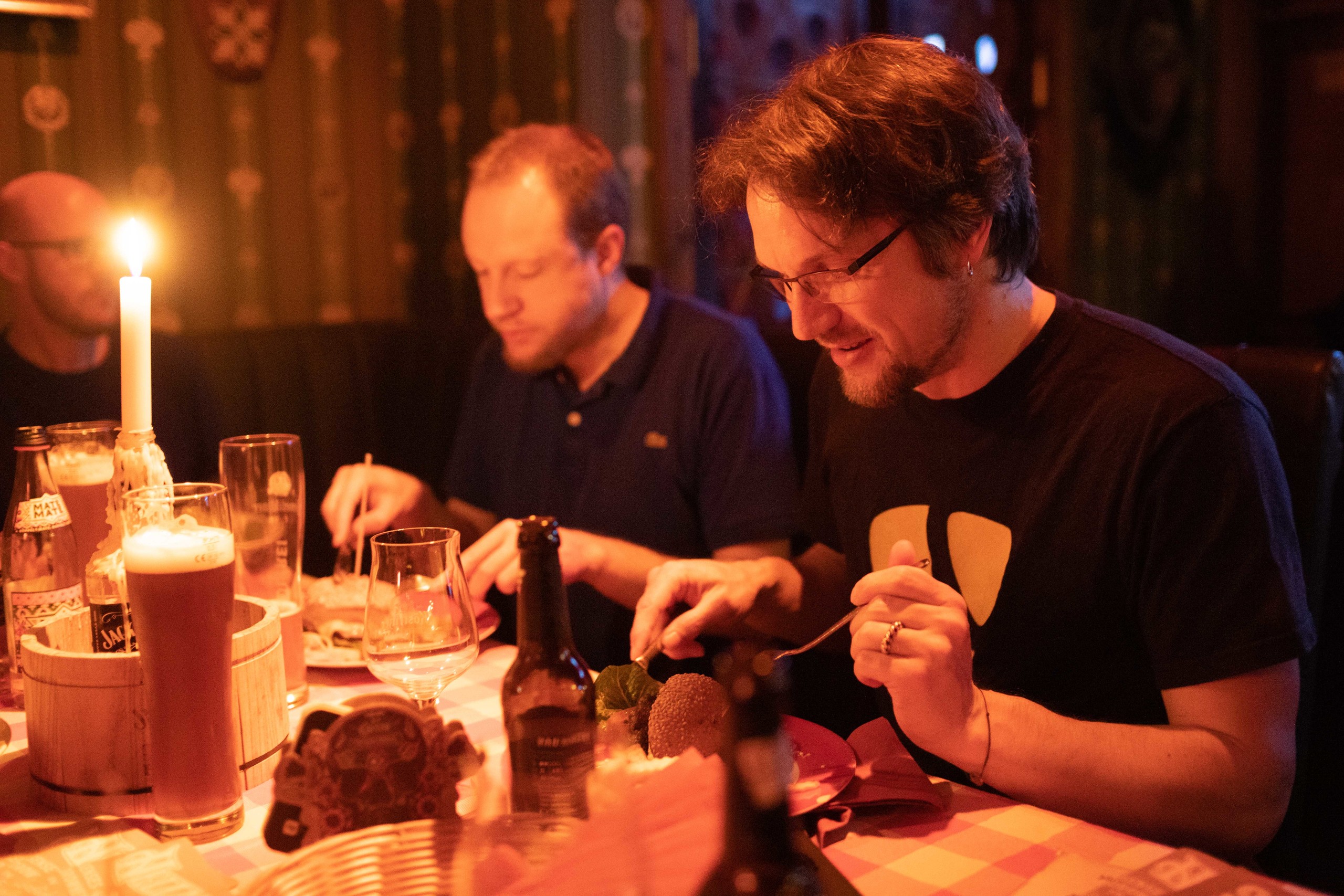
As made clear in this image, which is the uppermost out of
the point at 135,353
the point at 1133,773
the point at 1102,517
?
the point at 135,353

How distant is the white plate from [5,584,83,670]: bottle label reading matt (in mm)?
257

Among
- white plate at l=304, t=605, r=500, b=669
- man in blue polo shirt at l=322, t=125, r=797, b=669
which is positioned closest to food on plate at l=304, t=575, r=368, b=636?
white plate at l=304, t=605, r=500, b=669

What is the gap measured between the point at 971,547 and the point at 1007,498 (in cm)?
8

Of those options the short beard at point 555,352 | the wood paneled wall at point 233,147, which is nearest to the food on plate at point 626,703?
the short beard at point 555,352

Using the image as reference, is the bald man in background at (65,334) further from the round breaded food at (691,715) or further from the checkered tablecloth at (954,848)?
the round breaded food at (691,715)

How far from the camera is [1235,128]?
4156mm

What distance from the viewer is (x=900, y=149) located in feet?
4.12

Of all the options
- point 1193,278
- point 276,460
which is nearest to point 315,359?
point 276,460

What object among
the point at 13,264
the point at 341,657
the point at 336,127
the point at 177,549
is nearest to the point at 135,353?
the point at 177,549

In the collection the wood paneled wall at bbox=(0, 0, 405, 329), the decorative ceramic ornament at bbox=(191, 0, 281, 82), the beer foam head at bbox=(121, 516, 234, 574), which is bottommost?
the beer foam head at bbox=(121, 516, 234, 574)

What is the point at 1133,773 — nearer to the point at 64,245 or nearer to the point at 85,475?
the point at 85,475

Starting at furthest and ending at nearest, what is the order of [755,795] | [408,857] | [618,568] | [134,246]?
1. [618,568]
2. [134,246]
3. [408,857]
4. [755,795]

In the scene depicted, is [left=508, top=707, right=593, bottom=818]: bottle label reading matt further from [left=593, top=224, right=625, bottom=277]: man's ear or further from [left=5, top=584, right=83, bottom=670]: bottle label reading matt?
[left=593, top=224, right=625, bottom=277]: man's ear

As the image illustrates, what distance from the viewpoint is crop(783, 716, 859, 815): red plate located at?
91 cm
